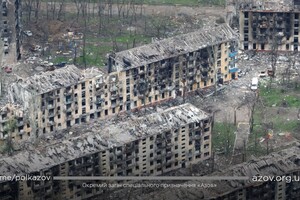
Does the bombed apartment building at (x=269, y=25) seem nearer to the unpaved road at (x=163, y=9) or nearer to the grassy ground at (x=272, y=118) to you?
the grassy ground at (x=272, y=118)

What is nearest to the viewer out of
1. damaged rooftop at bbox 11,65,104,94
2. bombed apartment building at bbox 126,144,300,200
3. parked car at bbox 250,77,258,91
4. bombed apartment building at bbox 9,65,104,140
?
bombed apartment building at bbox 126,144,300,200

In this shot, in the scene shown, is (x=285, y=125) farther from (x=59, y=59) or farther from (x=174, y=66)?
(x=59, y=59)

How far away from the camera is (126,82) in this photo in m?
111

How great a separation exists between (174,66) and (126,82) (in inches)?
165

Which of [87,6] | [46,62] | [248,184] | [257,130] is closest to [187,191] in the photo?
[248,184]

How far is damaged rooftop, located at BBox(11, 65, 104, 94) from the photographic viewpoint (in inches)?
4240

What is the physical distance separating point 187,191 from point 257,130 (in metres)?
14.4

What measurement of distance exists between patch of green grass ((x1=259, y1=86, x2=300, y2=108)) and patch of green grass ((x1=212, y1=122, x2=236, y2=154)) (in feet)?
16.3

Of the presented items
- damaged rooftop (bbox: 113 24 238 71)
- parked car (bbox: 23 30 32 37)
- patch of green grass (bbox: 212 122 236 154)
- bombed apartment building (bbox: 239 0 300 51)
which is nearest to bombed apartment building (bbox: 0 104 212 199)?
patch of green grass (bbox: 212 122 236 154)

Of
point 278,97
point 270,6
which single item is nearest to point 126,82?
point 278,97

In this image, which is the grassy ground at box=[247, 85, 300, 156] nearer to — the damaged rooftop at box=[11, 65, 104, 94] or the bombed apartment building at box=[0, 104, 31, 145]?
the damaged rooftop at box=[11, 65, 104, 94]

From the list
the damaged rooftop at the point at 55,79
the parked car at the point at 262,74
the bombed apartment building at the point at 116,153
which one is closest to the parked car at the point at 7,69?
the damaged rooftop at the point at 55,79

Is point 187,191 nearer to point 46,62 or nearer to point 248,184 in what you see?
point 248,184

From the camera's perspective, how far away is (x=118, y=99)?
11138 cm
